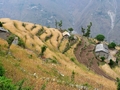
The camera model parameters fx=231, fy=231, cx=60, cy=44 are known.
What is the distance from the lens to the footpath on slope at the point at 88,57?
101900 mm

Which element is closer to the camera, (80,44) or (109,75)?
(109,75)

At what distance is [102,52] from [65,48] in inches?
928

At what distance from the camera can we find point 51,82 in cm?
2867

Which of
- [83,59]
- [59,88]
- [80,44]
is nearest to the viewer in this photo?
[59,88]

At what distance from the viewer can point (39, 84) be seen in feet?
89.2

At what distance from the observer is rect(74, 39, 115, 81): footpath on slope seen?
334 ft

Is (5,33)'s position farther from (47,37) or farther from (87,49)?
(87,49)

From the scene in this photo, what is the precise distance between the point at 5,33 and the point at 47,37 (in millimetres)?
50151

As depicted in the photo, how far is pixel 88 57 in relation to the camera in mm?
122625

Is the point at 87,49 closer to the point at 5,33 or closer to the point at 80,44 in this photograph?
the point at 80,44

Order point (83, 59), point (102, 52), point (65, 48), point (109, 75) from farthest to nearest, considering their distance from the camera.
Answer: point (102, 52) < point (65, 48) < point (83, 59) < point (109, 75)

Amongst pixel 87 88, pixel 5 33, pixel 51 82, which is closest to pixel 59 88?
pixel 51 82

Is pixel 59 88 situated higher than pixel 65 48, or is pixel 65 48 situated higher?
pixel 59 88

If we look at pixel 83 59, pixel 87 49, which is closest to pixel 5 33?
pixel 83 59
